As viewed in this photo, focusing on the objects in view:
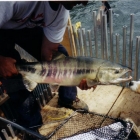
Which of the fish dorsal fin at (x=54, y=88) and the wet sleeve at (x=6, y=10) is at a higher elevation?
the wet sleeve at (x=6, y=10)

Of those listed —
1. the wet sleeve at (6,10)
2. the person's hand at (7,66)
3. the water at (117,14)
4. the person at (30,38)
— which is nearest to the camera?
the wet sleeve at (6,10)

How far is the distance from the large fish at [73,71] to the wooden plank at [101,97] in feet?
2.59

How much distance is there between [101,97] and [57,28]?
1404mm

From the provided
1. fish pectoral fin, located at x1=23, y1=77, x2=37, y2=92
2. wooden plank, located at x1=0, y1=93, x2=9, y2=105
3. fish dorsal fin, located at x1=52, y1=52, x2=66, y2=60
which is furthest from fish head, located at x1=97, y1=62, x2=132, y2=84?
wooden plank, located at x1=0, y1=93, x2=9, y2=105

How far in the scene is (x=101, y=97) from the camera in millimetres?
3676

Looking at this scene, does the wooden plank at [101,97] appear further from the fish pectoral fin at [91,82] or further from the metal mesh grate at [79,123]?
the fish pectoral fin at [91,82]

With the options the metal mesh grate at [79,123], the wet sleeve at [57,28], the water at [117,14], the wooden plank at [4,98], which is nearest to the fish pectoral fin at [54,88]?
the metal mesh grate at [79,123]

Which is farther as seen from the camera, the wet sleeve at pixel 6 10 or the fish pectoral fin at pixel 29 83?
the fish pectoral fin at pixel 29 83

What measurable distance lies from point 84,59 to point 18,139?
1.43 metres

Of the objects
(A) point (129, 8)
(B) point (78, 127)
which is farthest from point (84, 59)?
(A) point (129, 8)

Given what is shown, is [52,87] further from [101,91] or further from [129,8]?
[129,8]

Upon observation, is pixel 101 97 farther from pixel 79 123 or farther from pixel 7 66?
pixel 7 66

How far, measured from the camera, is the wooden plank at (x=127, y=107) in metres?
3.26

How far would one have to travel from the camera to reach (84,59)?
2803 millimetres
